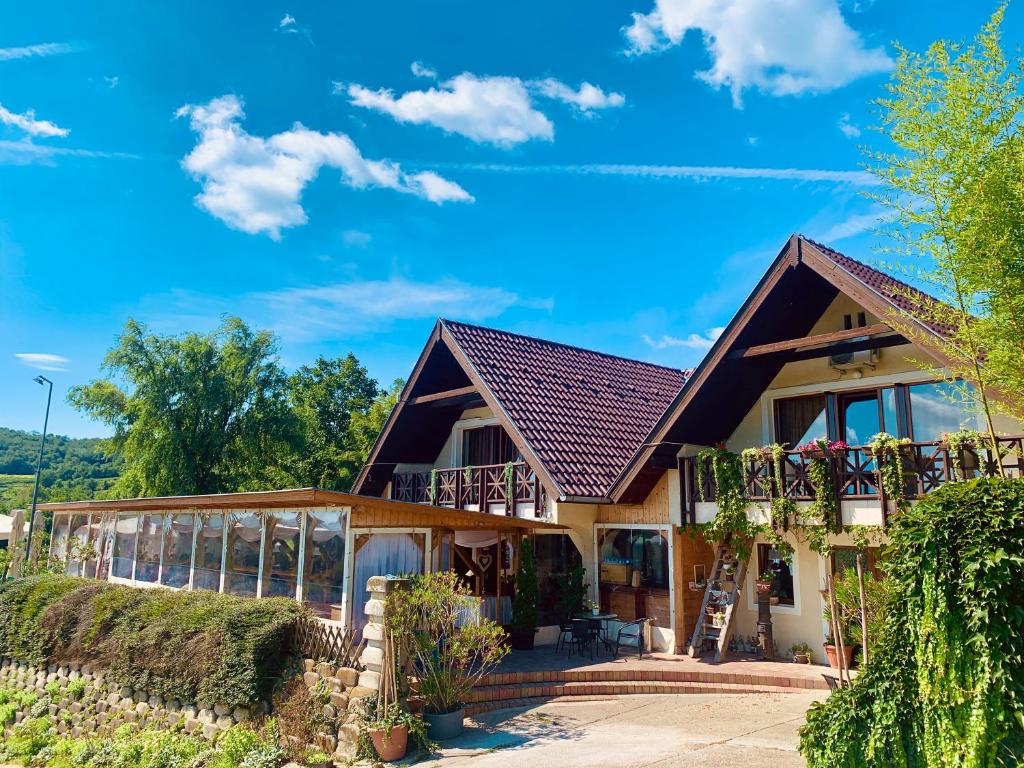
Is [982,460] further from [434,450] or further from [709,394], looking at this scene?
[434,450]

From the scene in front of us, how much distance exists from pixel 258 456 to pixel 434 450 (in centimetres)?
1081

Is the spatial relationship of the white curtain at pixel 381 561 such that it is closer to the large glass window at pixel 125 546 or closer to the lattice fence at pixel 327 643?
the lattice fence at pixel 327 643

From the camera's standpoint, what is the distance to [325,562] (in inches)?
494

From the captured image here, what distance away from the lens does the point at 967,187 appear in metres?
7.32

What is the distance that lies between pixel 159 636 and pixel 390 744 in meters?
6.16

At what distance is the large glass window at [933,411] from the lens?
12289mm

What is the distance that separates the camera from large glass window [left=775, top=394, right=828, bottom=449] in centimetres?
1406

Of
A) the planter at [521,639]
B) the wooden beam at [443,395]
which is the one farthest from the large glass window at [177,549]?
the planter at [521,639]

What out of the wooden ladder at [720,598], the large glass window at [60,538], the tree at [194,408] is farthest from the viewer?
the tree at [194,408]

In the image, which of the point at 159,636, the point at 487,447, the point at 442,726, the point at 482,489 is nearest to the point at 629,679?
the point at 442,726

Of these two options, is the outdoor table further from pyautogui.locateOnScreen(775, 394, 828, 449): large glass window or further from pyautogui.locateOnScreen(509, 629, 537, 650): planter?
pyautogui.locateOnScreen(775, 394, 828, 449): large glass window

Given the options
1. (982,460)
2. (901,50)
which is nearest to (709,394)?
(982,460)

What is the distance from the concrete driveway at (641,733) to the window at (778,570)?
2924mm

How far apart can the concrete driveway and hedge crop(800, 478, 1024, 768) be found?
1.93m
